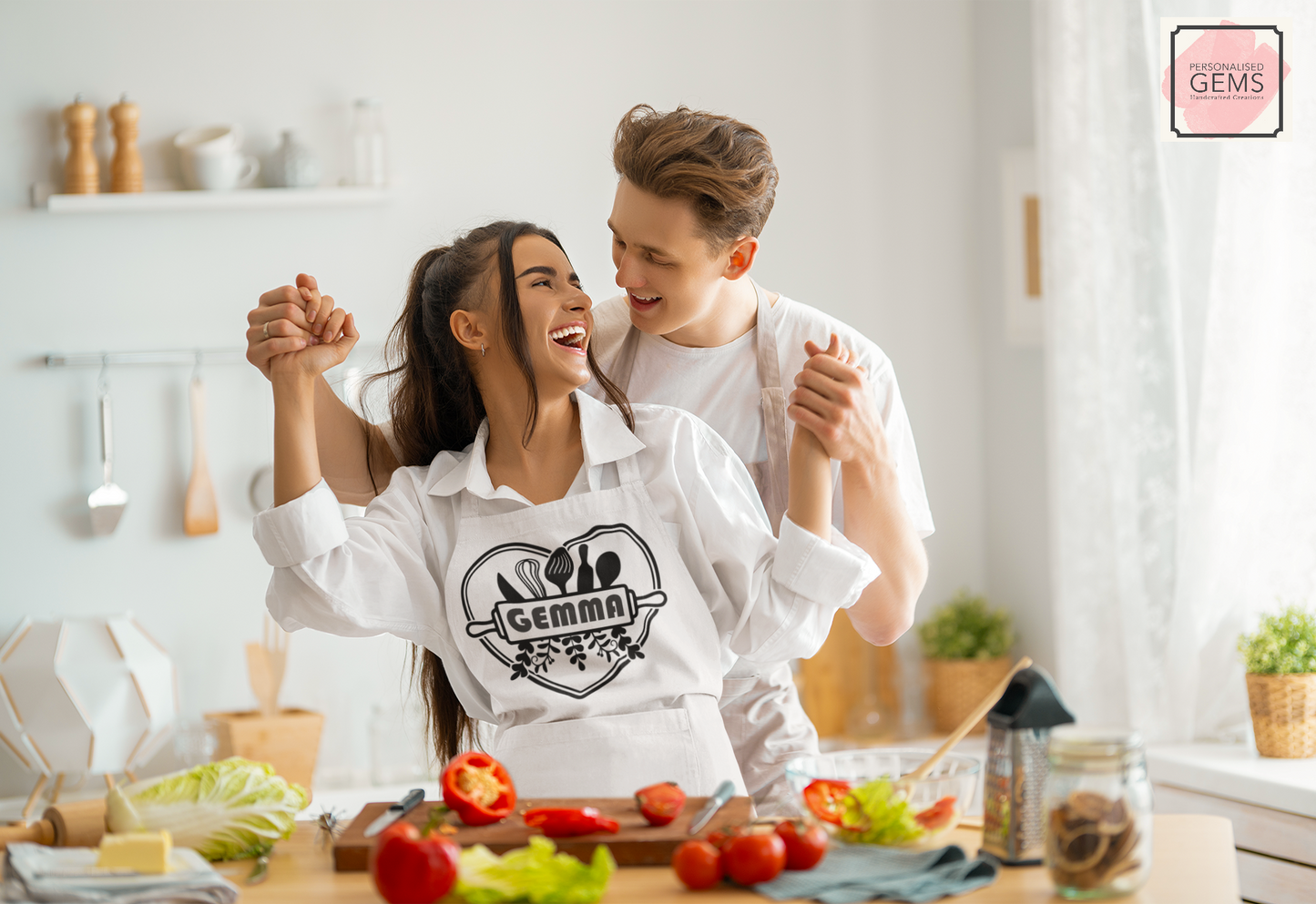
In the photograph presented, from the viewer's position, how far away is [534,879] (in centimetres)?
99

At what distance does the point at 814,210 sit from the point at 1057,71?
81cm

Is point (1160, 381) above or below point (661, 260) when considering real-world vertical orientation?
below

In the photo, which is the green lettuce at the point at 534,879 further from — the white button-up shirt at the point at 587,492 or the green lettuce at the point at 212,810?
the white button-up shirt at the point at 587,492

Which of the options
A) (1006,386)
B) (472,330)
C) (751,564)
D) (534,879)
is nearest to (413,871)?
(534,879)

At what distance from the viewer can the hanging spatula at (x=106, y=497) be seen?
3246mm

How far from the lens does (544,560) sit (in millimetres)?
1523

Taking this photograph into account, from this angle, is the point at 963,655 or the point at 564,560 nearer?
the point at 564,560

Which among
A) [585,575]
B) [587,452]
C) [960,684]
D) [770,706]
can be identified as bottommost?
[960,684]

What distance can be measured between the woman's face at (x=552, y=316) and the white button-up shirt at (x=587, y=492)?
61 millimetres

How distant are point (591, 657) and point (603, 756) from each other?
0.12 metres

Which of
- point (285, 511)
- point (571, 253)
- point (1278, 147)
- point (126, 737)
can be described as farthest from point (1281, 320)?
point (126, 737)

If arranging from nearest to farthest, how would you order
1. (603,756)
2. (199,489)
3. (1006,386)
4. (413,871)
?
(413,871)
(603,756)
(199,489)
(1006,386)

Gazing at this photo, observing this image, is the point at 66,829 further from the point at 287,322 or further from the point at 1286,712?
the point at 1286,712

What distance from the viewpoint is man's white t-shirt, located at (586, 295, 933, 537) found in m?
1.89
